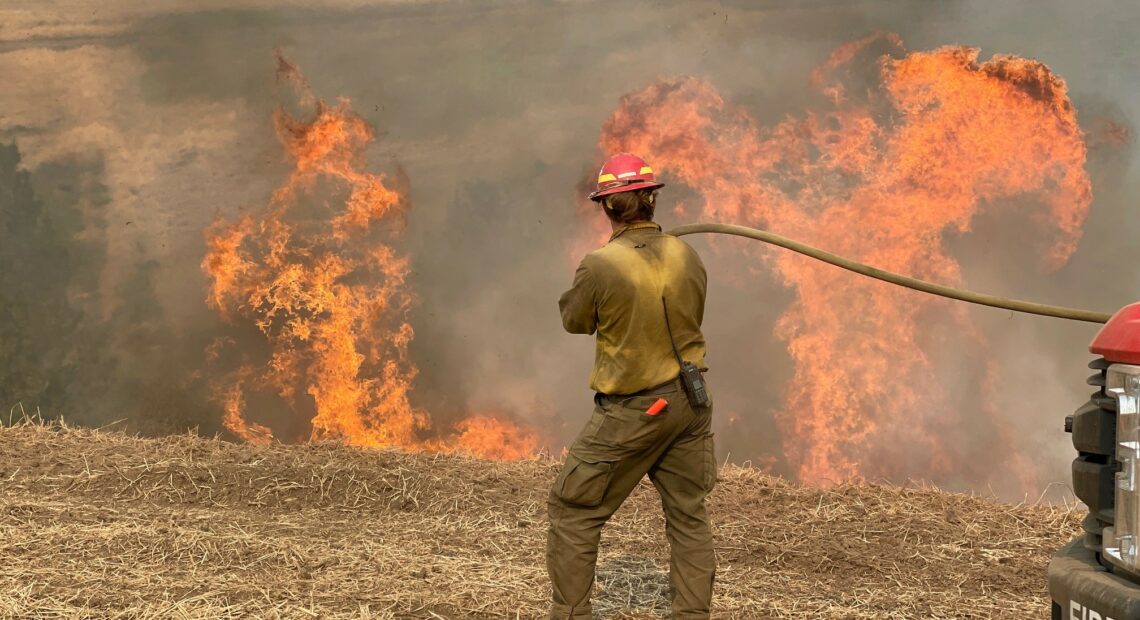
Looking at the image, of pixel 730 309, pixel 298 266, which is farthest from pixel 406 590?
pixel 298 266

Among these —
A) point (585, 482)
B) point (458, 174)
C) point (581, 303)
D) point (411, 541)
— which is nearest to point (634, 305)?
point (581, 303)

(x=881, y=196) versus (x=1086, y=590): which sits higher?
(x=881, y=196)

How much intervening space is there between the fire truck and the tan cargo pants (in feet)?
6.40

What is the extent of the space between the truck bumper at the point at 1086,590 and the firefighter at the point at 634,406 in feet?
6.40

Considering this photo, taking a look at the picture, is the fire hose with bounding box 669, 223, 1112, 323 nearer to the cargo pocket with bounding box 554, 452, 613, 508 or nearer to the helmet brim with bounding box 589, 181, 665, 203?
the helmet brim with bounding box 589, 181, 665, 203

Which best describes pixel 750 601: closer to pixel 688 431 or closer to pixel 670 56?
pixel 688 431

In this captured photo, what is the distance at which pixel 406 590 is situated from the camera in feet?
17.9

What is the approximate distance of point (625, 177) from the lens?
447 centimetres

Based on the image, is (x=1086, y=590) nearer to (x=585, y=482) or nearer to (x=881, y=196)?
(x=585, y=482)

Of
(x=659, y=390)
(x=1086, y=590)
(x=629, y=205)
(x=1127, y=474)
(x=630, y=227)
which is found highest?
(x=629, y=205)

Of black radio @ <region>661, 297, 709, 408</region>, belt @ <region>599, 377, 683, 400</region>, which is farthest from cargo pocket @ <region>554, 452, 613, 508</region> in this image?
black radio @ <region>661, 297, 709, 408</region>

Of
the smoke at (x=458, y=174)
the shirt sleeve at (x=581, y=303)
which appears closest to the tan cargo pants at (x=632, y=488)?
the shirt sleeve at (x=581, y=303)

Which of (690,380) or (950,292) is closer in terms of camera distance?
(950,292)

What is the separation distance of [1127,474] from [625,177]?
8.43ft
